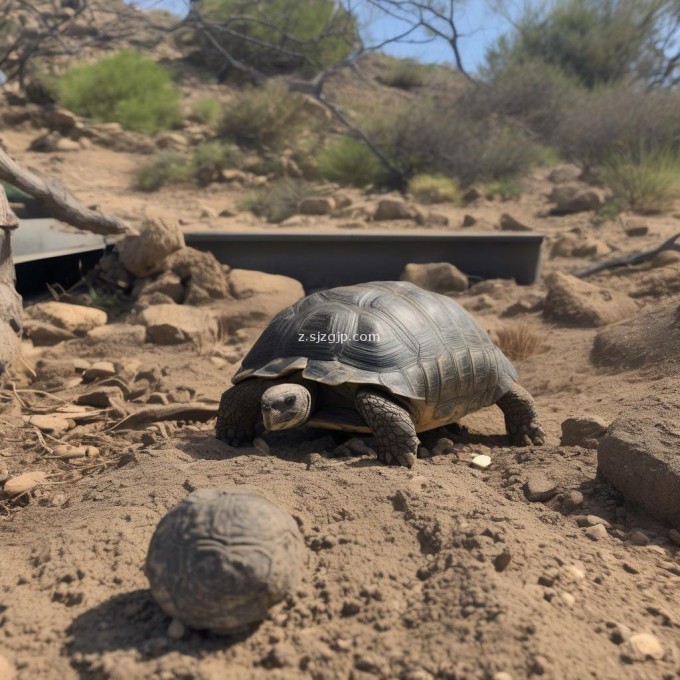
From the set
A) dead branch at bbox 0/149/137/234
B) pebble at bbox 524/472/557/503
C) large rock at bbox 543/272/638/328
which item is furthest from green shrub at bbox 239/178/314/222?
pebble at bbox 524/472/557/503

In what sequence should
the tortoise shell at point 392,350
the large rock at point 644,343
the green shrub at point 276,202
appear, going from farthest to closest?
the green shrub at point 276,202, the large rock at point 644,343, the tortoise shell at point 392,350

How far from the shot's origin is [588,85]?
2106cm

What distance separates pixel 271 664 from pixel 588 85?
2212cm

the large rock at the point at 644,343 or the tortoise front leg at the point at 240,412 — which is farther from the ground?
the large rock at the point at 644,343

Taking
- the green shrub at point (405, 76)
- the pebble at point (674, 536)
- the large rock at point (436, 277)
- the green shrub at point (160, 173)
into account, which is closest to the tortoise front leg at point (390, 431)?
the pebble at point (674, 536)

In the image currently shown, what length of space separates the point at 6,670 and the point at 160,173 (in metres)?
13.2

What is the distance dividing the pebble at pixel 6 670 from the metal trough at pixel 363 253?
6.04 meters

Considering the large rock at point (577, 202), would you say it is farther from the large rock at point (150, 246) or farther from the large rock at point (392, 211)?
the large rock at point (150, 246)

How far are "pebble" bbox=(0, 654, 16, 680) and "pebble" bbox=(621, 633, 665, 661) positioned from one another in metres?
1.63

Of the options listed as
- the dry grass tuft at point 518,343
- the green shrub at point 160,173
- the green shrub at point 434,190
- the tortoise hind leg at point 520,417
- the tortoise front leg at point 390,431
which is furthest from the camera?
the green shrub at point 160,173

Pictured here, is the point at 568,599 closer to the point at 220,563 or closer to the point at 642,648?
the point at 642,648

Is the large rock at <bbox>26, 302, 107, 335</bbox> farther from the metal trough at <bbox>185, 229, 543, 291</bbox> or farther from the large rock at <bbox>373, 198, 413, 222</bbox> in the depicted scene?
the large rock at <bbox>373, 198, 413, 222</bbox>

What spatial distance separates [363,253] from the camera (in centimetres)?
787

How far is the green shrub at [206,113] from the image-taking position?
725 inches
